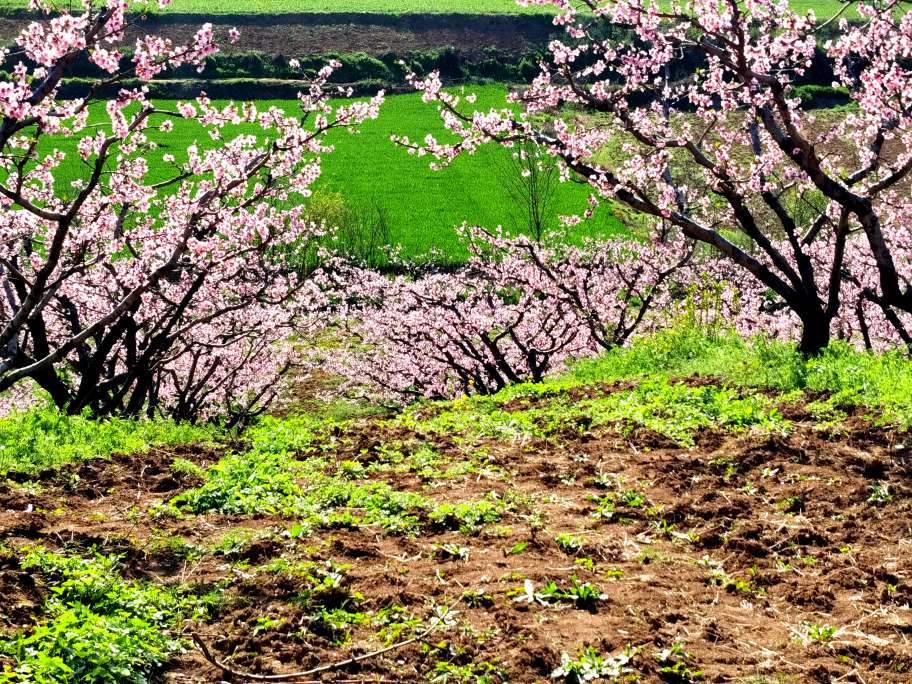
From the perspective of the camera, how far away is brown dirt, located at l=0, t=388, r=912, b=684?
4.56m

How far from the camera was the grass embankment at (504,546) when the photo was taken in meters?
4.52

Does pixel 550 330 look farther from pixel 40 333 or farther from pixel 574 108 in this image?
pixel 574 108

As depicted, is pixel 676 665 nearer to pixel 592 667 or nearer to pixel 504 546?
pixel 592 667

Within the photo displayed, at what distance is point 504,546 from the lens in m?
6.17

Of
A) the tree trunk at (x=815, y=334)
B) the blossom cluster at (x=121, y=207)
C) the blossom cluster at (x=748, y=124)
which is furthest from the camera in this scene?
the tree trunk at (x=815, y=334)

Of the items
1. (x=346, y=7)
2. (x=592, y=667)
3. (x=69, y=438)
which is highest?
(x=346, y=7)

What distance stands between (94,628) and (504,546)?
9.18 ft

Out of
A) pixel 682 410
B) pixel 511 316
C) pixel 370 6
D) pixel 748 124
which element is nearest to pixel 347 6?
pixel 370 6

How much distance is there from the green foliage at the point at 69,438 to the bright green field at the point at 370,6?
8828cm

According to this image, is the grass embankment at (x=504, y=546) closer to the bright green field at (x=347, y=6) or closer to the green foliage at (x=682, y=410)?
the green foliage at (x=682, y=410)

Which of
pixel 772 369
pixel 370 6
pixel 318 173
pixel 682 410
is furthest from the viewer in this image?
pixel 370 6

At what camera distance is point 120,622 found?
4.61m

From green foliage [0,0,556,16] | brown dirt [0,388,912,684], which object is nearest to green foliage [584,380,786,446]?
brown dirt [0,388,912,684]

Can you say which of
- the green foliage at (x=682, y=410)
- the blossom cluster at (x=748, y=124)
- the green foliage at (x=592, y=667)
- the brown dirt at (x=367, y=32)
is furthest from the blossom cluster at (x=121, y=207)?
the brown dirt at (x=367, y=32)
